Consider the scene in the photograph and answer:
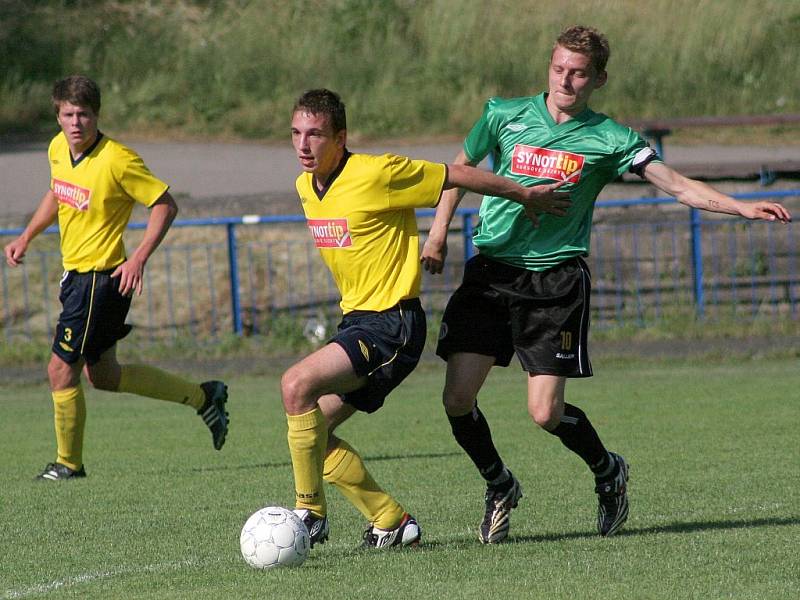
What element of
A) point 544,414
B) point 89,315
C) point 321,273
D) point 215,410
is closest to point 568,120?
point 544,414

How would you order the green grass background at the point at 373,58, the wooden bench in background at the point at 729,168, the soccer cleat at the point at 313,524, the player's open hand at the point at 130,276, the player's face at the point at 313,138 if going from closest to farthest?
the soccer cleat at the point at 313,524 → the player's face at the point at 313,138 → the player's open hand at the point at 130,276 → the wooden bench in background at the point at 729,168 → the green grass background at the point at 373,58

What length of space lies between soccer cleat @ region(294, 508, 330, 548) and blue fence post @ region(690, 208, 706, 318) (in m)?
8.99

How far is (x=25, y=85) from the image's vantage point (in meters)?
22.5

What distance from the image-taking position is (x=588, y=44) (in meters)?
5.78

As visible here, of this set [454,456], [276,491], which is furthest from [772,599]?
[454,456]

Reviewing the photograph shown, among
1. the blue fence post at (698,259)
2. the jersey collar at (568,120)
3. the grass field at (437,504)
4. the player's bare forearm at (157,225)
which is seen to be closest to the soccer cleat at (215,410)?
the grass field at (437,504)

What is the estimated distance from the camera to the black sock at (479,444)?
5.94 m

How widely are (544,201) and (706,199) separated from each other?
25.8 inches

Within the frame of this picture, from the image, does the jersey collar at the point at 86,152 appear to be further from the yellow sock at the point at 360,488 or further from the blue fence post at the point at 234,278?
the blue fence post at the point at 234,278

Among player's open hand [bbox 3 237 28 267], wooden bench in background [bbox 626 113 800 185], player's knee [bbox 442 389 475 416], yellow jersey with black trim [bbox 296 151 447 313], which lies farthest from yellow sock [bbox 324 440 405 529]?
wooden bench in background [bbox 626 113 800 185]

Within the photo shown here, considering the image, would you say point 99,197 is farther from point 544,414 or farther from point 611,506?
point 611,506

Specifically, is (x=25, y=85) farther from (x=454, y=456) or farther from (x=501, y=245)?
(x=501, y=245)

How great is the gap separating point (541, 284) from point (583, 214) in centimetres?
35

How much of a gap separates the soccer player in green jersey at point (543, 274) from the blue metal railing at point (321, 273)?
7.97 m
